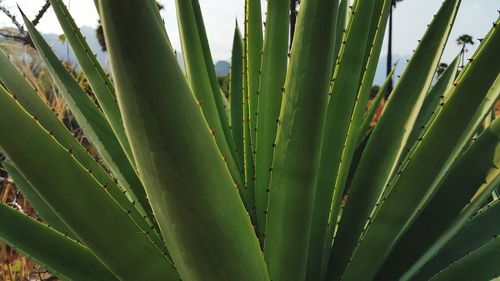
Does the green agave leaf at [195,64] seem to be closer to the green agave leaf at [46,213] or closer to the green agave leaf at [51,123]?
the green agave leaf at [51,123]

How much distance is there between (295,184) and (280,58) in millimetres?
478

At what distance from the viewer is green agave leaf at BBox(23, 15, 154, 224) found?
4.28 feet

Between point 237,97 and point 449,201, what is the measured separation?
983 mm

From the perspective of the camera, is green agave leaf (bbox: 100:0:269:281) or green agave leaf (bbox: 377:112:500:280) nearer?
green agave leaf (bbox: 100:0:269:281)

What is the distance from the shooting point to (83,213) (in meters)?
0.70

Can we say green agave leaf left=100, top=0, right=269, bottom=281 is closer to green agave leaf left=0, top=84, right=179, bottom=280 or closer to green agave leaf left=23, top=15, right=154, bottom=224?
green agave leaf left=0, top=84, right=179, bottom=280

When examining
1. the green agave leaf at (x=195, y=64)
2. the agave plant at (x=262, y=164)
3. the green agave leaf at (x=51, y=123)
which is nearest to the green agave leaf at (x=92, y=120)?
the agave plant at (x=262, y=164)

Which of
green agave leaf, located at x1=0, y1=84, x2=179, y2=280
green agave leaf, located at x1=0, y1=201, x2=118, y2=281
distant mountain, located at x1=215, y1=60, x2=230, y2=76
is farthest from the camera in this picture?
distant mountain, located at x1=215, y1=60, x2=230, y2=76

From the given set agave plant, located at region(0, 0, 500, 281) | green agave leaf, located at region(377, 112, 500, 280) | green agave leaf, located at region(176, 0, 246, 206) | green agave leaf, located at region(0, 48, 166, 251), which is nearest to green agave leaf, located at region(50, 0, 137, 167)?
agave plant, located at region(0, 0, 500, 281)

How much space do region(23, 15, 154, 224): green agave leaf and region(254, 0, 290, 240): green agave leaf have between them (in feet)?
1.14

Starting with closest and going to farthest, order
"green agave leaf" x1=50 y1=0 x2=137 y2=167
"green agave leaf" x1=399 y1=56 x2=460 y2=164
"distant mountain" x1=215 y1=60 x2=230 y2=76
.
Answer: "green agave leaf" x1=50 y1=0 x2=137 y2=167 → "green agave leaf" x1=399 y1=56 x2=460 y2=164 → "distant mountain" x1=215 y1=60 x2=230 y2=76

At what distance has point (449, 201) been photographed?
1.04 meters

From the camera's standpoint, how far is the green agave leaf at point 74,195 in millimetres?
661

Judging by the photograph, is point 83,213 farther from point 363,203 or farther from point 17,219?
point 363,203
